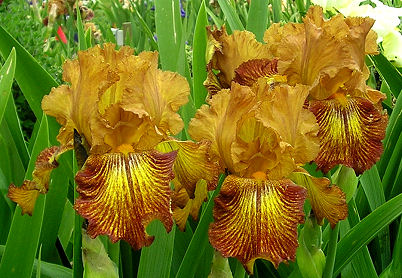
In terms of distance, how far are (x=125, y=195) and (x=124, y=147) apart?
0.09 meters

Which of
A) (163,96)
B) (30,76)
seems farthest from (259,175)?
(30,76)

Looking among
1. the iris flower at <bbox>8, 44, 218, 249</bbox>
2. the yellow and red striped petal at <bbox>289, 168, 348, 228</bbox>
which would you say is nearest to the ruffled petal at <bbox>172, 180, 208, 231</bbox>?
the iris flower at <bbox>8, 44, 218, 249</bbox>

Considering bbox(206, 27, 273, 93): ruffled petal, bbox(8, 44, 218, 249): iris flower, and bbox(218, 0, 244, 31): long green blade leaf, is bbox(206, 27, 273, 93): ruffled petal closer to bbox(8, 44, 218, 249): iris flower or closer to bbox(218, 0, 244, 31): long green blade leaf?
bbox(8, 44, 218, 249): iris flower

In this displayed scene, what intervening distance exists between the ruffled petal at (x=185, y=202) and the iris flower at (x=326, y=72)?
0.57 feet

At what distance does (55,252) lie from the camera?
1164mm

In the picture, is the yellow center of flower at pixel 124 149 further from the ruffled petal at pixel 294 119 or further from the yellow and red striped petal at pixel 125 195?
the ruffled petal at pixel 294 119

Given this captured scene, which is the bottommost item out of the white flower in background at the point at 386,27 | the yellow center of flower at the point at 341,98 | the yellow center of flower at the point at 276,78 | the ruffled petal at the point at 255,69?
the white flower in background at the point at 386,27

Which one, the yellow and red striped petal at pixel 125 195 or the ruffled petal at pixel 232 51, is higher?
the ruffled petal at pixel 232 51

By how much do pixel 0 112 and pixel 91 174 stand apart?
13.1 inches

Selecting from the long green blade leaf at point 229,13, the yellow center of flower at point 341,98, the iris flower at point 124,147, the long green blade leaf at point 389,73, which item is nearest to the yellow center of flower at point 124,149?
the iris flower at point 124,147

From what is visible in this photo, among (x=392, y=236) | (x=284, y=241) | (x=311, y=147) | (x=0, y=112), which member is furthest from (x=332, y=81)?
(x=392, y=236)

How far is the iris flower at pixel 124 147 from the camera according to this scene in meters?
0.73

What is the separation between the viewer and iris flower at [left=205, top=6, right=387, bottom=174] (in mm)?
930

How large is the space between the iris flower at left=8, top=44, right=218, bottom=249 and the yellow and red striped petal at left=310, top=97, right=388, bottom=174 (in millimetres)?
199
